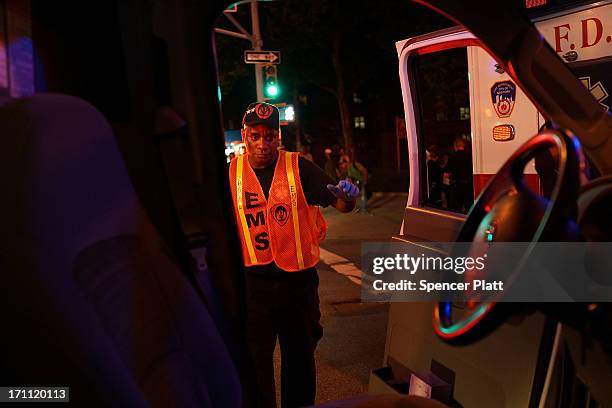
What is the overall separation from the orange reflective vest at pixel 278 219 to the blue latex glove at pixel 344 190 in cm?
19

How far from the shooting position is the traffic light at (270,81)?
14789 millimetres

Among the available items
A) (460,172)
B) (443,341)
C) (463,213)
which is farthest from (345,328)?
(460,172)

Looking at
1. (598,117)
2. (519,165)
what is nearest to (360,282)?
(598,117)

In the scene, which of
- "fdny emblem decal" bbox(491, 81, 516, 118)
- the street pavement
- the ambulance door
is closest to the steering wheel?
the ambulance door

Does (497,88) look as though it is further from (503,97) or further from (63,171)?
(63,171)

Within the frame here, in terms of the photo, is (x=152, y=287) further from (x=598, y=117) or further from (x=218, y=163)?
(x=598, y=117)

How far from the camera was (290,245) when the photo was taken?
136 inches

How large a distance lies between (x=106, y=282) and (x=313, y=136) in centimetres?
4394

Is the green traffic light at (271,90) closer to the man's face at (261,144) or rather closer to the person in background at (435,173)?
the person in background at (435,173)

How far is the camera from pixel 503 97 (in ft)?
20.2

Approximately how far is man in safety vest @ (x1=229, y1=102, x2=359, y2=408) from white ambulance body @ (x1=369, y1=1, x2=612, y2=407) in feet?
1.84

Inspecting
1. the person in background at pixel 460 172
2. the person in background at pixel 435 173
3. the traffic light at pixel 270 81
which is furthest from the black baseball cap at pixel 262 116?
the traffic light at pixel 270 81

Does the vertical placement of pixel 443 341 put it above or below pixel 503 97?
below

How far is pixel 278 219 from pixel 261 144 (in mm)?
443
